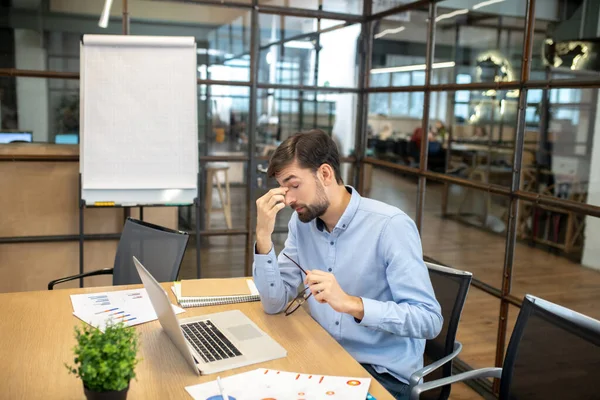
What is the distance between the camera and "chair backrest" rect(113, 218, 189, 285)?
8.13 ft

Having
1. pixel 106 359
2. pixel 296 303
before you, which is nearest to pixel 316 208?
pixel 296 303

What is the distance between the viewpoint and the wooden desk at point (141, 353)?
1.39m

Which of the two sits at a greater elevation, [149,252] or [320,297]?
[320,297]

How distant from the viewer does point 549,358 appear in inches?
59.0

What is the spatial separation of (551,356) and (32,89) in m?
3.19

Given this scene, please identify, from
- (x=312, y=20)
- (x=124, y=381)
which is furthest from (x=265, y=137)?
(x=124, y=381)

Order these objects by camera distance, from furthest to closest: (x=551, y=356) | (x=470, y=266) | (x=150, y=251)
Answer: (x=470, y=266) → (x=150, y=251) → (x=551, y=356)

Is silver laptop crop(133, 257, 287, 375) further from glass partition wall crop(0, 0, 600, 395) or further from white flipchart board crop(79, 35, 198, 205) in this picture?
white flipchart board crop(79, 35, 198, 205)

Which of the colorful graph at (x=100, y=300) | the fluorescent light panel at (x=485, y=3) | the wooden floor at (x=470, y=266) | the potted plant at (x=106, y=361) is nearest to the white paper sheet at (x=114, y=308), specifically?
the colorful graph at (x=100, y=300)

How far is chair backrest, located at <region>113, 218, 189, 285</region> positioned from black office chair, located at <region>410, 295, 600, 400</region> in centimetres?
127

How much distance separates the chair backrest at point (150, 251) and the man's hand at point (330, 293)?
1.03 meters

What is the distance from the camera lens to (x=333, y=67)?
4.05 metres

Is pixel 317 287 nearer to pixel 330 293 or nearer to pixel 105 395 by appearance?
pixel 330 293

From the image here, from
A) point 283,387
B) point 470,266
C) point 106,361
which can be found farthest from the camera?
point 470,266
